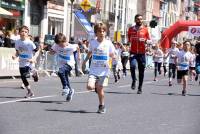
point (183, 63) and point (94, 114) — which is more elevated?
point (183, 63)

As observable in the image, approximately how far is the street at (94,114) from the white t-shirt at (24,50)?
31.3 inches

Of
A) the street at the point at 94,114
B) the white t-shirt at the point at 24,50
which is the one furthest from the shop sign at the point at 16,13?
the white t-shirt at the point at 24,50

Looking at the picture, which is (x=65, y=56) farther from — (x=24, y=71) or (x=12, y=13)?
(x=12, y=13)

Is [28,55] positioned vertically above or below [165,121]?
above

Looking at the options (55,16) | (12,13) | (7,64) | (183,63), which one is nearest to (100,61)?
(183,63)

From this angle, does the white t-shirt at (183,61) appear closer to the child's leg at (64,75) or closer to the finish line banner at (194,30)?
the child's leg at (64,75)

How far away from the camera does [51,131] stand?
31.9 ft

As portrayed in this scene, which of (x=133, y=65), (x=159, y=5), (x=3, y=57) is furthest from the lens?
(x=159, y=5)

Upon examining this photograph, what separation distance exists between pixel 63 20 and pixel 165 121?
3647cm

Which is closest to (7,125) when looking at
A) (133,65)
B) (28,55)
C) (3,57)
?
(28,55)

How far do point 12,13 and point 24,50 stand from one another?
69.8ft

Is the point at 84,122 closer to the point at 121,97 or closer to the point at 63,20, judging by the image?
the point at 121,97

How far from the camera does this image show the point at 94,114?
40.0 feet

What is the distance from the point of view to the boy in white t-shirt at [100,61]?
12.6m
